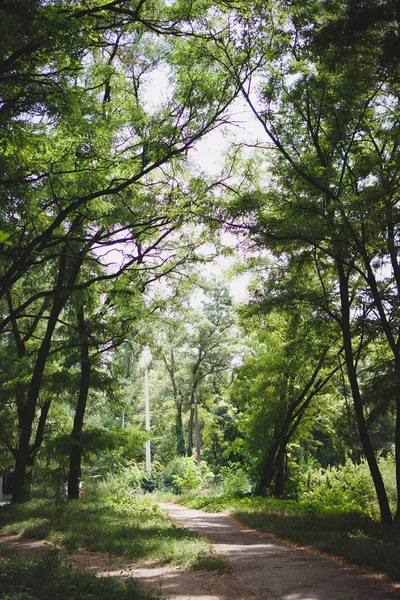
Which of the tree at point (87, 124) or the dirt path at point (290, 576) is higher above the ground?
the tree at point (87, 124)

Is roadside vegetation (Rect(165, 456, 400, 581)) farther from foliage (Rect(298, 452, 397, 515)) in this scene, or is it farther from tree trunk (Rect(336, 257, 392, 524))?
tree trunk (Rect(336, 257, 392, 524))

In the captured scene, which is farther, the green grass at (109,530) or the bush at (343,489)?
the bush at (343,489)

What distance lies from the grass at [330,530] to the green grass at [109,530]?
2.19 meters

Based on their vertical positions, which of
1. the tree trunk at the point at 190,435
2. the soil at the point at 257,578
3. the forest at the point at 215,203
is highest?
the forest at the point at 215,203

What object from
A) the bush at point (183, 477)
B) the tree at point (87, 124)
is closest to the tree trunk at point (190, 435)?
the bush at point (183, 477)

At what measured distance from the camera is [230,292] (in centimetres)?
3303

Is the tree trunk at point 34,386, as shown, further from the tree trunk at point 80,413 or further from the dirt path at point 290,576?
the dirt path at point 290,576

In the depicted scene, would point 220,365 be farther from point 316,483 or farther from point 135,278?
point 135,278

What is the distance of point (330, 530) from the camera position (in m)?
9.59

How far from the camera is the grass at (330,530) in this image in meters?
6.84

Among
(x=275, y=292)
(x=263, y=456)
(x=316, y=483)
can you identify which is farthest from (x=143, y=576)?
(x=316, y=483)

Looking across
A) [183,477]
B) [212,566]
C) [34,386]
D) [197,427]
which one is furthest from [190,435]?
[212,566]

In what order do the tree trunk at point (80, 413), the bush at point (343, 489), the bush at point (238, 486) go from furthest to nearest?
1. the bush at point (238, 486)
2. the tree trunk at point (80, 413)
3. the bush at point (343, 489)

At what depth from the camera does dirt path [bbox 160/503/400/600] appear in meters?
5.32
